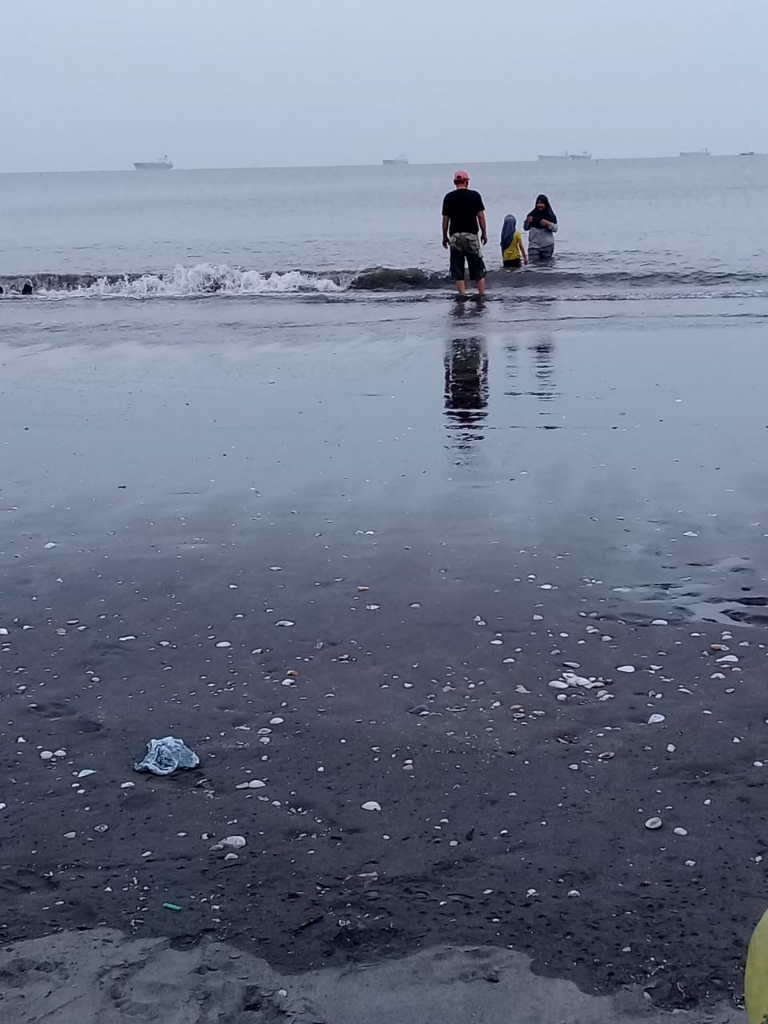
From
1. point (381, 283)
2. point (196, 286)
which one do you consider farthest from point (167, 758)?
point (196, 286)

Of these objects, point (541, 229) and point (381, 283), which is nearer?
point (381, 283)

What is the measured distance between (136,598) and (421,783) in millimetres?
2550

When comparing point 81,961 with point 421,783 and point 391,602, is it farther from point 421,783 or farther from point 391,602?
point 391,602

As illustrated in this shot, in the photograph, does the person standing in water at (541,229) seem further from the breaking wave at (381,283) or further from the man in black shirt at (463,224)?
the man in black shirt at (463,224)

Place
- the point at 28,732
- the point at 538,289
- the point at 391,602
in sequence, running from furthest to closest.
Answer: the point at 538,289
the point at 391,602
the point at 28,732

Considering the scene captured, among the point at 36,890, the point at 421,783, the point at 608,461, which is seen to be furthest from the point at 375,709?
the point at 608,461

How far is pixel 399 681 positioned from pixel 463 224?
50.2 feet

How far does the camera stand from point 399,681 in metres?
5.16

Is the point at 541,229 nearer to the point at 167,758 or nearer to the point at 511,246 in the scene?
the point at 511,246

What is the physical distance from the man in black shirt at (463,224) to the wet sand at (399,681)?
902 centimetres

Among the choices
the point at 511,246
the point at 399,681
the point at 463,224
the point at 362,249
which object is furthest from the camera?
the point at 362,249

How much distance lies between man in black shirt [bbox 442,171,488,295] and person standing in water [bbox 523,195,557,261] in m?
6.11

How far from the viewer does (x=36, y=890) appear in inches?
145

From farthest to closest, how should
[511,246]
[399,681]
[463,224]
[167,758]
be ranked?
[511,246], [463,224], [399,681], [167,758]
